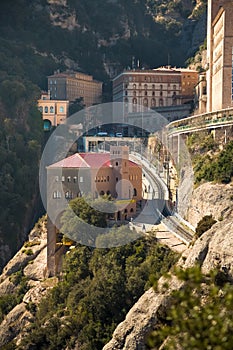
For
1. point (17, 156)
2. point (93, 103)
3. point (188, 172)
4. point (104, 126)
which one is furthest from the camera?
point (93, 103)

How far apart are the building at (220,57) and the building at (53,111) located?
17923 mm

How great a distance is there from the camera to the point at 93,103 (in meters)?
74.4

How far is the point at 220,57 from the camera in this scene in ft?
151

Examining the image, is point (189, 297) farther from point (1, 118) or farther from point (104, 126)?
point (104, 126)

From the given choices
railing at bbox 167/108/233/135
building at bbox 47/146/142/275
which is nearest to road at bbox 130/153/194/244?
building at bbox 47/146/142/275

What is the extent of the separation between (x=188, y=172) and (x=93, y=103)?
37.7 meters

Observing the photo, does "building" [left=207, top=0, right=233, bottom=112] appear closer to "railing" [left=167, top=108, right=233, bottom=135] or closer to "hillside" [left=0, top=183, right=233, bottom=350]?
"railing" [left=167, top=108, right=233, bottom=135]

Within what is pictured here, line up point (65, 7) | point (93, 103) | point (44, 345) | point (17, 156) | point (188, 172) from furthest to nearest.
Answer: point (65, 7), point (93, 103), point (17, 156), point (188, 172), point (44, 345)

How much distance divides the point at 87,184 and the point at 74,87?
3420 centimetres

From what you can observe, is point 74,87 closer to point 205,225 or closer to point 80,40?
point 80,40

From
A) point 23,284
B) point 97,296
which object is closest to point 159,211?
point 23,284

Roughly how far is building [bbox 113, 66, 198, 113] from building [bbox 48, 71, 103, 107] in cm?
533

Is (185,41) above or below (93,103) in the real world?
above

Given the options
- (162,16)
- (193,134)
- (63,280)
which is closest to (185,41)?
(162,16)
